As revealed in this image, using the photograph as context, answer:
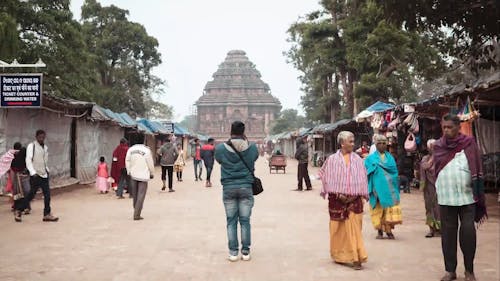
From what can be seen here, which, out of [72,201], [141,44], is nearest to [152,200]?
[72,201]

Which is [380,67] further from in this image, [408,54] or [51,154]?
[51,154]

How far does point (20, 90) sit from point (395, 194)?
774 cm

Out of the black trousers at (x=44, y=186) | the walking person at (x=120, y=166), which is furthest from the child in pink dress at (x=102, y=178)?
the black trousers at (x=44, y=186)

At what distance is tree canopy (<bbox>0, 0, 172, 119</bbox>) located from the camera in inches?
856

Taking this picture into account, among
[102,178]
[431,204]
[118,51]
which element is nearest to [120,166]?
[102,178]

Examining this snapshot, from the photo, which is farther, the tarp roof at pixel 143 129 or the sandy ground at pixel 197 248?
the tarp roof at pixel 143 129

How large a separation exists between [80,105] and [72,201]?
335 cm

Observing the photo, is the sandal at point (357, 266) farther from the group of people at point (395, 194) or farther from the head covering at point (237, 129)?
the head covering at point (237, 129)

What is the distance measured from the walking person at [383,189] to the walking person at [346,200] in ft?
4.56

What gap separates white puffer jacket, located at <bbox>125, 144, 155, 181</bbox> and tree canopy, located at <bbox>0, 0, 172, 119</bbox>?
5.31 m

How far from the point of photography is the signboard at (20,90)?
11.2 metres

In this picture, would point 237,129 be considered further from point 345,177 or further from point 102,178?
point 102,178

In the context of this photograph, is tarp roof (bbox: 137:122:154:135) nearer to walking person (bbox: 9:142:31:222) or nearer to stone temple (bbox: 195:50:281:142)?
walking person (bbox: 9:142:31:222)

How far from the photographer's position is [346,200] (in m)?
5.88
